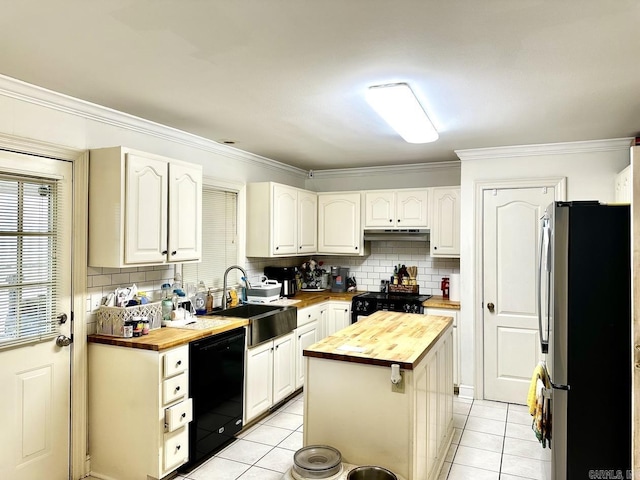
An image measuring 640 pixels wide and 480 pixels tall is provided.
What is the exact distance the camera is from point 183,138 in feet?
12.4

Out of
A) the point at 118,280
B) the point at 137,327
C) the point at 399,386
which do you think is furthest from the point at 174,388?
the point at 399,386

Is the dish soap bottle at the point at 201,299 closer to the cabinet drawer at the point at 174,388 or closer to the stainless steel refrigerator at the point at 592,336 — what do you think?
the cabinet drawer at the point at 174,388

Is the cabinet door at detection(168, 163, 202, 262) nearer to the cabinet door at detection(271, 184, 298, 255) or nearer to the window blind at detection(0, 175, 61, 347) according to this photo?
the window blind at detection(0, 175, 61, 347)

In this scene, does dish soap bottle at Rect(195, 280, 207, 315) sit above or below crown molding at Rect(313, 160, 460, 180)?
below

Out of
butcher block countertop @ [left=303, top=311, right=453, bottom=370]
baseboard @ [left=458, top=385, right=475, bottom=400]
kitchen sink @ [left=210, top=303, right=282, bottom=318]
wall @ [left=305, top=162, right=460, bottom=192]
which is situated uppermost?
wall @ [left=305, top=162, right=460, bottom=192]

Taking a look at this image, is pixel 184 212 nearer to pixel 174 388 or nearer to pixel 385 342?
pixel 174 388

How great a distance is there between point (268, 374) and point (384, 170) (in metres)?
2.89

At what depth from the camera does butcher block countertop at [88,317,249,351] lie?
2.78 meters

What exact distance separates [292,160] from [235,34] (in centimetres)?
315

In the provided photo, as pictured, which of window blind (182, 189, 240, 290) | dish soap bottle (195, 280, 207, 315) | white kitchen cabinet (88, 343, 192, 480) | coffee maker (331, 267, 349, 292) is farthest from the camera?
coffee maker (331, 267, 349, 292)

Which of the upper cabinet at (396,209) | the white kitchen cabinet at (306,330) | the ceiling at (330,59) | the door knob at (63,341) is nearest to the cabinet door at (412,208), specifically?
the upper cabinet at (396,209)

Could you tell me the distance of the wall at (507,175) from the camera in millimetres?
3995

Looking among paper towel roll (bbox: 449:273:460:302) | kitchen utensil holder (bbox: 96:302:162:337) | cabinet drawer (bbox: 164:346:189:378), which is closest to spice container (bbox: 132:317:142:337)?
kitchen utensil holder (bbox: 96:302:162:337)

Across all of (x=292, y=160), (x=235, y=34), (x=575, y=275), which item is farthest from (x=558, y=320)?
(x=292, y=160)
